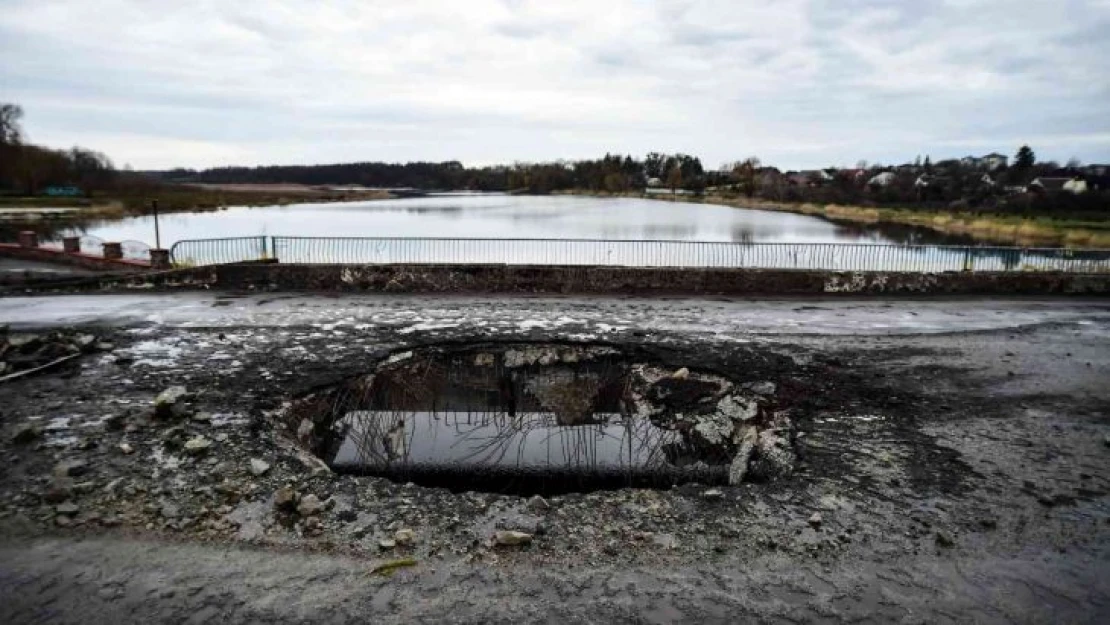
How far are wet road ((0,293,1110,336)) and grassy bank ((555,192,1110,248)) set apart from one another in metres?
32.0

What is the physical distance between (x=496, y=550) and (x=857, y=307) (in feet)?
39.8

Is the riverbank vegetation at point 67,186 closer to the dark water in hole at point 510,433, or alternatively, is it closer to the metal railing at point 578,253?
the metal railing at point 578,253

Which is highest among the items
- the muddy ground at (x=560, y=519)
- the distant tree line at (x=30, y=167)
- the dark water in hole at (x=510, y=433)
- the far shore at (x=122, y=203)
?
the distant tree line at (x=30, y=167)

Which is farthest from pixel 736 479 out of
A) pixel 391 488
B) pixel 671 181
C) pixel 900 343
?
pixel 671 181

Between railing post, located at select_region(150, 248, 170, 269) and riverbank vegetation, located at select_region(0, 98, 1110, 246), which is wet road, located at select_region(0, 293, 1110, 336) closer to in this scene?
railing post, located at select_region(150, 248, 170, 269)

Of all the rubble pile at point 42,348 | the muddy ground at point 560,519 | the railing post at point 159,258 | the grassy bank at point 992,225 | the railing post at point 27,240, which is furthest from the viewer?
the grassy bank at point 992,225

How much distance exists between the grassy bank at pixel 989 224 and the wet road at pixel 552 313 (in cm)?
3204

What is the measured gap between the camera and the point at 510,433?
738cm

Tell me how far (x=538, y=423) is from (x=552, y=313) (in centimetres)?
520

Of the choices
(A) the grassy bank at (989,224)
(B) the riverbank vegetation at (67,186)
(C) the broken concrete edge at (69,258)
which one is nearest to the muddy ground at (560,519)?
(C) the broken concrete edge at (69,258)

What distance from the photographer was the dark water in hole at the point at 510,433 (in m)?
6.27

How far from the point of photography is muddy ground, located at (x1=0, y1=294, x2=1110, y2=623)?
4016 millimetres

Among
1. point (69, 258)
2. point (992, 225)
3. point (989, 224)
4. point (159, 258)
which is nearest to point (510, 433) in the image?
point (159, 258)

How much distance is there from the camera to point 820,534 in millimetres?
4801
